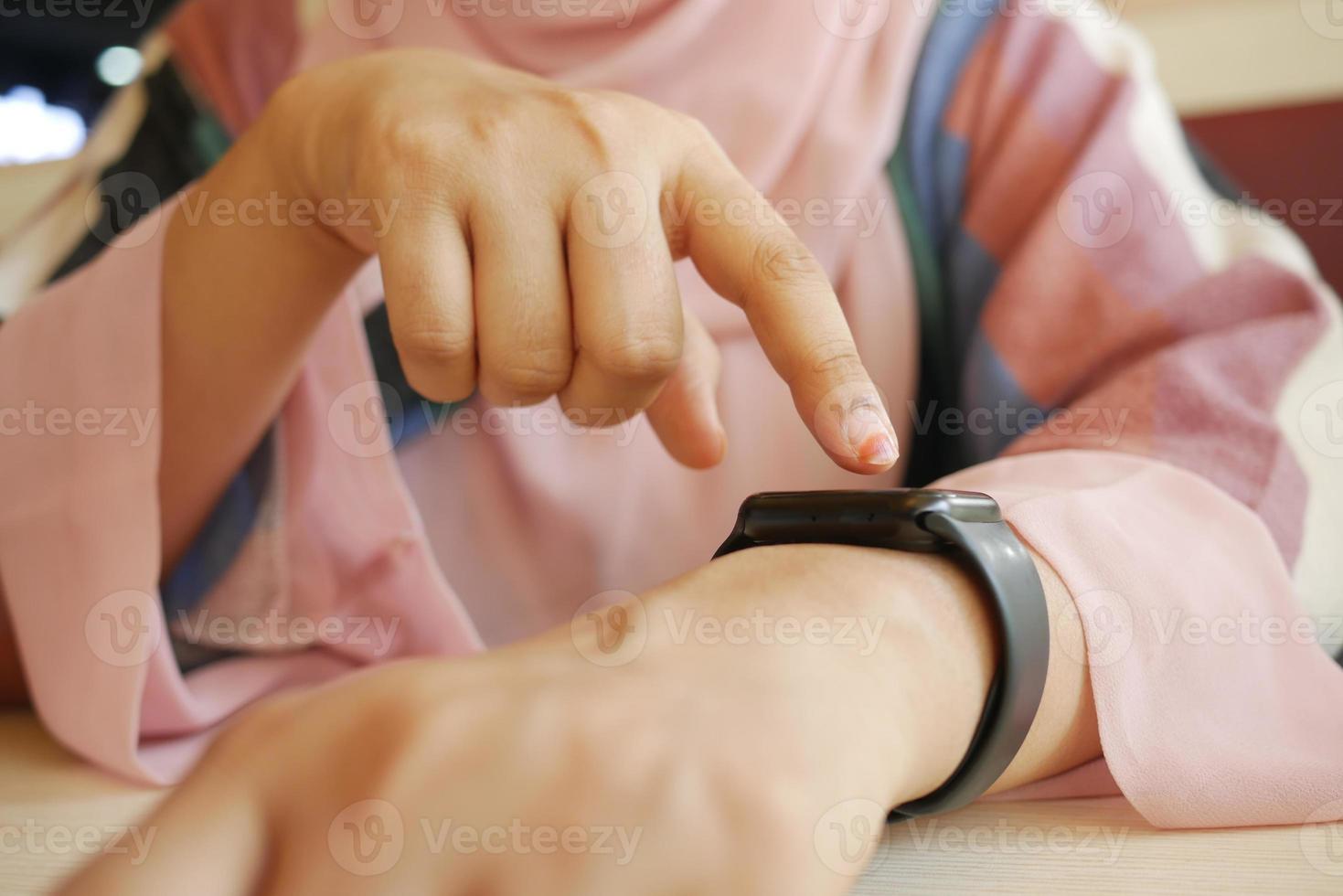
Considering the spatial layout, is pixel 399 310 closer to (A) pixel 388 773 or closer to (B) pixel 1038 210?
(A) pixel 388 773

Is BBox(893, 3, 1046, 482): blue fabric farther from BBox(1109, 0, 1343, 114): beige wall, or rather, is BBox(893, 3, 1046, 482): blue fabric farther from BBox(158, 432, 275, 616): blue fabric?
BBox(1109, 0, 1343, 114): beige wall

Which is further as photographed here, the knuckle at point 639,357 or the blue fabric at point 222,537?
the blue fabric at point 222,537

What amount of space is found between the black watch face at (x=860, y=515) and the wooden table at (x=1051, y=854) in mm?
81

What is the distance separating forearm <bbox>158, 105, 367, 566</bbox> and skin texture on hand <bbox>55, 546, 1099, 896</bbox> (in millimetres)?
228

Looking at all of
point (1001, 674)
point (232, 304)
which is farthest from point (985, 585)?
point (232, 304)

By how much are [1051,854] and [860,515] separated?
10 centimetres

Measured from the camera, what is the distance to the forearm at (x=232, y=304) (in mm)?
408

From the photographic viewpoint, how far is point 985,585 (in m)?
0.26

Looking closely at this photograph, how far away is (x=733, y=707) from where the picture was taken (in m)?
0.22

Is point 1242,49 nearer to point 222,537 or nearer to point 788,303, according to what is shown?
point 788,303

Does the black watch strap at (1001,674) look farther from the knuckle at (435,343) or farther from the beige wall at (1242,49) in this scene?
the beige wall at (1242,49)

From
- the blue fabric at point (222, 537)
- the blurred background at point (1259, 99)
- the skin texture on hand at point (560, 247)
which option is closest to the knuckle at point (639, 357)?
the skin texture on hand at point (560, 247)

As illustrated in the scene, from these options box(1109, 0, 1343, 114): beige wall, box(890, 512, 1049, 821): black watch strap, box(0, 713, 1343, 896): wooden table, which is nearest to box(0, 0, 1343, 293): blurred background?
box(1109, 0, 1343, 114): beige wall

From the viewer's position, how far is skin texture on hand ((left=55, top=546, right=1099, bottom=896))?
19 centimetres
